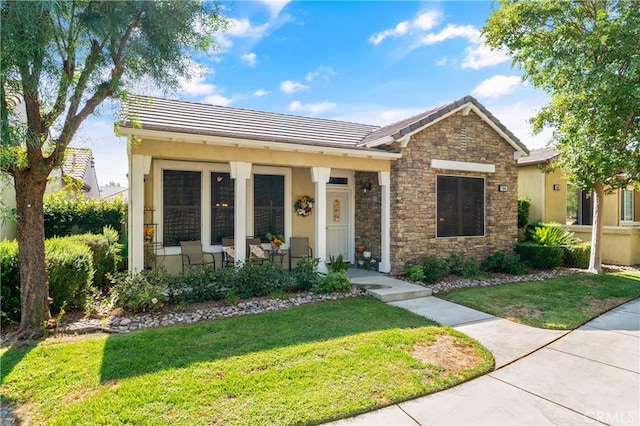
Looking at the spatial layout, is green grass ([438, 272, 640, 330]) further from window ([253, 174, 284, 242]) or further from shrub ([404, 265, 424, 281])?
window ([253, 174, 284, 242])

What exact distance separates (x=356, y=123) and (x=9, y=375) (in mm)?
11728

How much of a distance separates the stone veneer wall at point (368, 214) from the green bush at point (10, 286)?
831 centimetres

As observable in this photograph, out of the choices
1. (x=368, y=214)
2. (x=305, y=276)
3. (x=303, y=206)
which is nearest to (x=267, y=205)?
(x=303, y=206)

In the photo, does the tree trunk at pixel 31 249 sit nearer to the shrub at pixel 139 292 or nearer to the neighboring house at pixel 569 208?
the shrub at pixel 139 292

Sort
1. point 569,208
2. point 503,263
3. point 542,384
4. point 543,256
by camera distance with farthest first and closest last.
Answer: point 569,208 < point 543,256 < point 503,263 < point 542,384

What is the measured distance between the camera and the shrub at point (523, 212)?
13.4 metres

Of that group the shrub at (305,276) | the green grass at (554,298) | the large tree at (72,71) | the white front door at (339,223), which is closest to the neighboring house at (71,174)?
the large tree at (72,71)

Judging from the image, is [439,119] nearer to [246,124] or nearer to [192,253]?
[246,124]

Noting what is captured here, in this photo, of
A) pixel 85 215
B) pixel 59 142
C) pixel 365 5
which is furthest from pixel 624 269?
pixel 85 215

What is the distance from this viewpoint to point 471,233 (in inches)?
426

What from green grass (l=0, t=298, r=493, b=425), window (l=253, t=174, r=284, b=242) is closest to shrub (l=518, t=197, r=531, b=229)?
window (l=253, t=174, r=284, b=242)

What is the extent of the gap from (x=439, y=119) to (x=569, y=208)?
8.94 meters

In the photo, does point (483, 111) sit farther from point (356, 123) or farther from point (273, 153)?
point (273, 153)

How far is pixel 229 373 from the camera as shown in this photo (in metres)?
4.05
